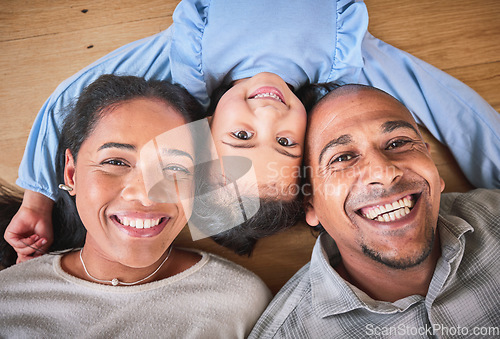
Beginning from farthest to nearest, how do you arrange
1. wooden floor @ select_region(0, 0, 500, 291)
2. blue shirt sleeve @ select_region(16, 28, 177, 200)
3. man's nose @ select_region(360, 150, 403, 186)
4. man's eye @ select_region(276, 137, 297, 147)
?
wooden floor @ select_region(0, 0, 500, 291) → blue shirt sleeve @ select_region(16, 28, 177, 200) → man's eye @ select_region(276, 137, 297, 147) → man's nose @ select_region(360, 150, 403, 186)

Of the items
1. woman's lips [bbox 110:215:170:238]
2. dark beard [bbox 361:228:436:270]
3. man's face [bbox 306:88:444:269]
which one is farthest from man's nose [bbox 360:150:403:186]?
woman's lips [bbox 110:215:170:238]

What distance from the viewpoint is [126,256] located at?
953mm

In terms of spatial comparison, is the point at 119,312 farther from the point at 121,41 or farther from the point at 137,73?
the point at 121,41

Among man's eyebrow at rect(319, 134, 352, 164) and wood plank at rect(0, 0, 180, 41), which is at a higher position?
wood plank at rect(0, 0, 180, 41)

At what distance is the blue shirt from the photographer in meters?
1.08

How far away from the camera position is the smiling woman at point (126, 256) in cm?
93

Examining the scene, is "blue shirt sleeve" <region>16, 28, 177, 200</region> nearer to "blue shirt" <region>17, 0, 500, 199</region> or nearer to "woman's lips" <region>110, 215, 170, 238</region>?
"blue shirt" <region>17, 0, 500, 199</region>

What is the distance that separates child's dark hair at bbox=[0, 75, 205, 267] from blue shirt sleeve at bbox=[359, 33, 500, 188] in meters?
0.56

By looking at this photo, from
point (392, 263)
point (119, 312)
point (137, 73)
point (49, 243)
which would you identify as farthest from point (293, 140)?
point (49, 243)

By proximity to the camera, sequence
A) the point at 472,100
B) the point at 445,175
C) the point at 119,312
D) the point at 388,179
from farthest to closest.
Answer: the point at 445,175 < the point at 472,100 < the point at 119,312 < the point at 388,179

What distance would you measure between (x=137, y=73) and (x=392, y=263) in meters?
0.89

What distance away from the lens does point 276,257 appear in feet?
3.99

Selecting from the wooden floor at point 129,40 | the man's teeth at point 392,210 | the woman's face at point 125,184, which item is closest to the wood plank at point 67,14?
the wooden floor at point 129,40

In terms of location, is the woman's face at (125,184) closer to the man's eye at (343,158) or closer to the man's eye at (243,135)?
the man's eye at (243,135)
